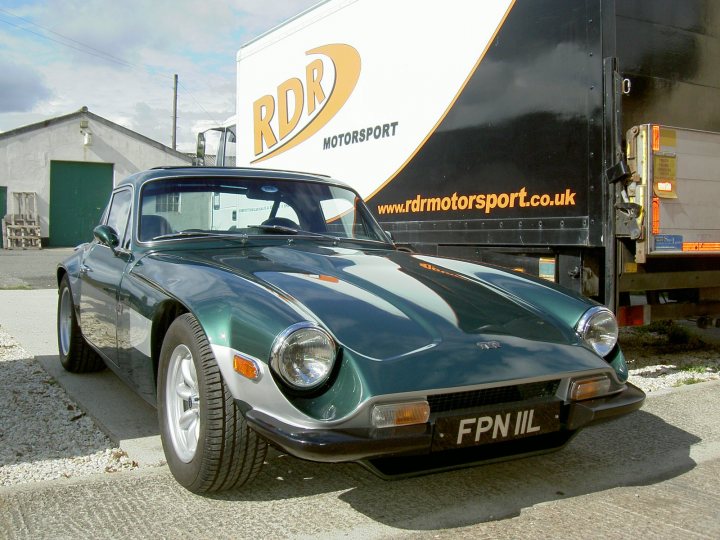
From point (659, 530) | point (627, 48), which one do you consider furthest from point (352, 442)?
point (627, 48)

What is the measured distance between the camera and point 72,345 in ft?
15.8

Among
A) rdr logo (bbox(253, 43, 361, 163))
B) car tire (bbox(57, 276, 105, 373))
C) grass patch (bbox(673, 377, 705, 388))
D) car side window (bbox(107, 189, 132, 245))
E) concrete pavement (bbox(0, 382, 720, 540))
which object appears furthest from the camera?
rdr logo (bbox(253, 43, 361, 163))

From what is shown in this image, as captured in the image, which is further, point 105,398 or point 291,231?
point 105,398

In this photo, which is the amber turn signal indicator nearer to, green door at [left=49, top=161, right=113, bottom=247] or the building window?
the building window

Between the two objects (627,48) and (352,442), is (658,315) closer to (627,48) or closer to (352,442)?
(627,48)

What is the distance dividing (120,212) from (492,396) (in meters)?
2.81

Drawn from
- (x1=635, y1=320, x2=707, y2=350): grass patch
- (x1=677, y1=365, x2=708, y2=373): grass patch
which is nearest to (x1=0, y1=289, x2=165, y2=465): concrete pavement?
(x1=677, y1=365, x2=708, y2=373): grass patch

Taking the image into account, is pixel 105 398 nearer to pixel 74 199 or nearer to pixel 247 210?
pixel 247 210

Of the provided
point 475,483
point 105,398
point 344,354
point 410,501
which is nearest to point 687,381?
point 475,483

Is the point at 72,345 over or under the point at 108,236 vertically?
under

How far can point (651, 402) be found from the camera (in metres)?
4.44

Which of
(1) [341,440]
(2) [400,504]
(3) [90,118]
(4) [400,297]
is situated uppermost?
(3) [90,118]

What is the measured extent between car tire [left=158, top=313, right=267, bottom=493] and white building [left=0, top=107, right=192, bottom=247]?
23222mm

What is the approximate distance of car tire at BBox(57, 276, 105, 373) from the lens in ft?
15.7
